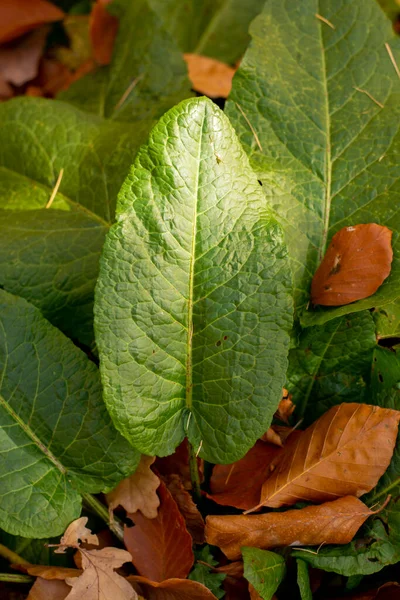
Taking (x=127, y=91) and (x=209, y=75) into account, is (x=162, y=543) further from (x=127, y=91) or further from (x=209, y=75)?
(x=209, y=75)

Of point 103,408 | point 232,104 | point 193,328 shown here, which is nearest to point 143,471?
point 103,408

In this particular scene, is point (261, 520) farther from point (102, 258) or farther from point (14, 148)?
point (14, 148)

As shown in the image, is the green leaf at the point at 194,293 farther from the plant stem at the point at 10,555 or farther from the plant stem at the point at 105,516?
the plant stem at the point at 10,555

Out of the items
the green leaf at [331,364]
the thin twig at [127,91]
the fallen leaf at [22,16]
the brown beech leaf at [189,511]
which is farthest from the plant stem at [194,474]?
the fallen leaf at [22,16]

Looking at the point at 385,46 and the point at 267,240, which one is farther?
the point at 385,46

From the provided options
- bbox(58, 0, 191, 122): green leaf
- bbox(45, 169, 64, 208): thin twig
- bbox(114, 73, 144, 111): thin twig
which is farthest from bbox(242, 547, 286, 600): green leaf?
bbox(114, 73, 144, 111): thin twig

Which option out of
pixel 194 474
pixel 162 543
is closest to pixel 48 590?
pixel 162 543
